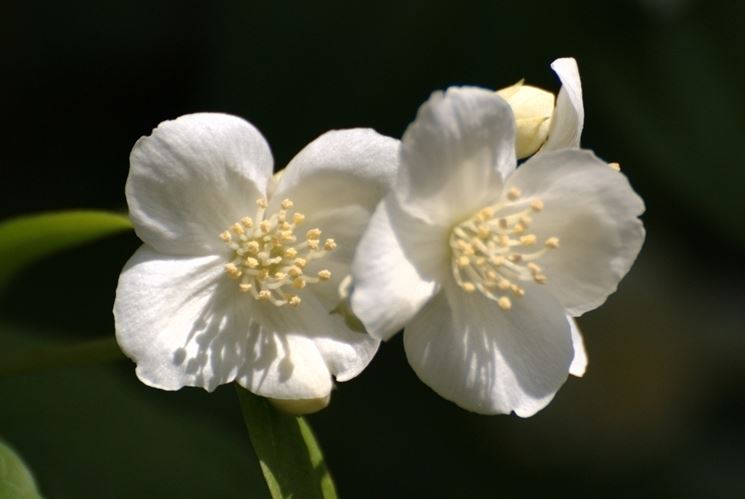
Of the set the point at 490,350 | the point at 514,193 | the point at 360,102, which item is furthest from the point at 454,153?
the point at 360,102

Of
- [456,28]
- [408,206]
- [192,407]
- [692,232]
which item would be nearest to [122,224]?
[408,206]

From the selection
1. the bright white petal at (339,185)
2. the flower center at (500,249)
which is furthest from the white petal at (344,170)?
the flower center at (500,249)

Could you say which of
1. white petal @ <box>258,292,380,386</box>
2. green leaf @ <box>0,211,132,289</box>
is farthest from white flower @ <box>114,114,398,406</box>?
green leaf @ <box>0,211,132,289</box>

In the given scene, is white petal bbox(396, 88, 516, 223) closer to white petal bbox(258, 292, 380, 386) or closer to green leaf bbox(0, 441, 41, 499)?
white petal bbox(258, 292, 380, 386)

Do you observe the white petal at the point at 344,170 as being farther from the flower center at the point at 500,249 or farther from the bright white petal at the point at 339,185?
the flower center at the point at 500,249

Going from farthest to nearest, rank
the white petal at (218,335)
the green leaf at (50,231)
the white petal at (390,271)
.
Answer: the green leaf at (50,231)
the white petal at (218,335)
the white petal at (390,271)

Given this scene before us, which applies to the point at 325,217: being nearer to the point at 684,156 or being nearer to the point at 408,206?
the point at 408,206
